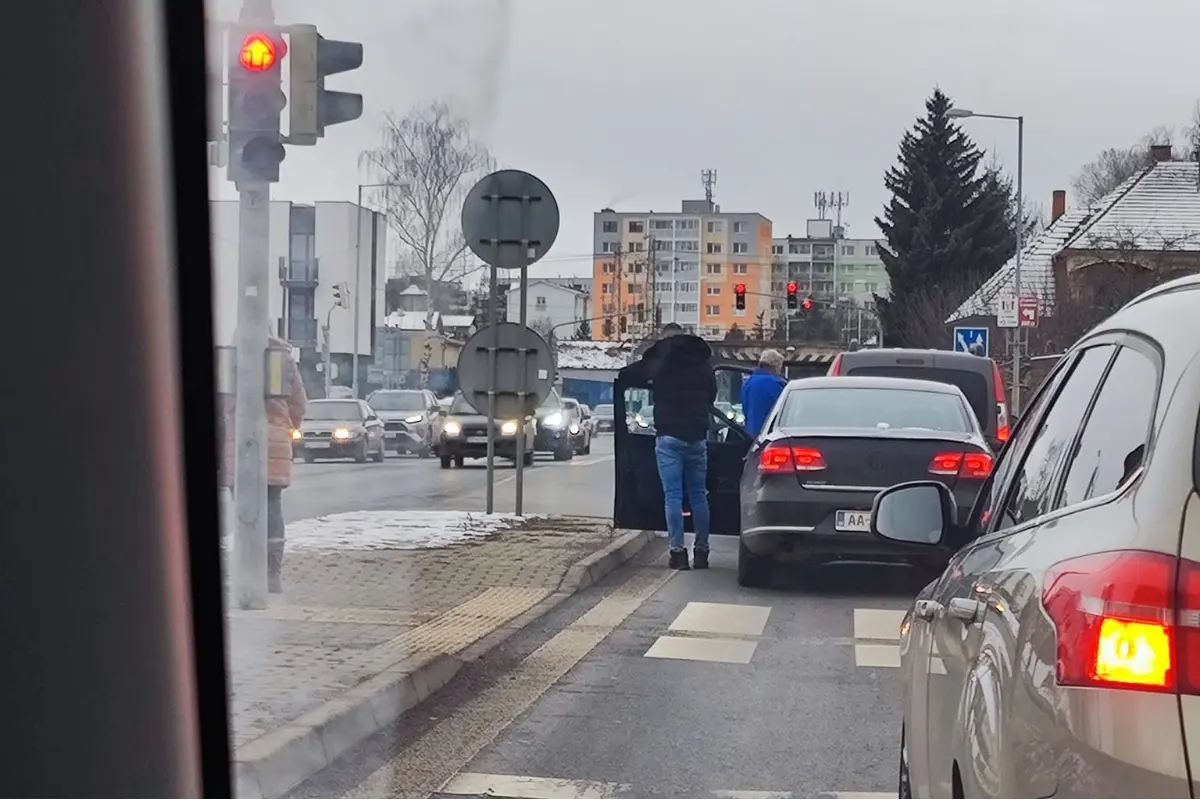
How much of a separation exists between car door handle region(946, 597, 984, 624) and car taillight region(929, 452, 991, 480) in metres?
7.13

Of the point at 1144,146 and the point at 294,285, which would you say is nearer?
the point at 294,285

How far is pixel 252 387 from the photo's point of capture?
874 centimetres

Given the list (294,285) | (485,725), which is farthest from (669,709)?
(294,285)

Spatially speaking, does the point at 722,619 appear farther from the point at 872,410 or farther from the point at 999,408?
the point at 999,408

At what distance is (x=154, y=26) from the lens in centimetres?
592

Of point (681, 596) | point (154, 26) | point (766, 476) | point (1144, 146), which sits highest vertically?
point (1144, 146)

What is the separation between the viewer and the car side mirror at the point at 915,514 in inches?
164

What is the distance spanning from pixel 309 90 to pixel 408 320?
28376 millimetres

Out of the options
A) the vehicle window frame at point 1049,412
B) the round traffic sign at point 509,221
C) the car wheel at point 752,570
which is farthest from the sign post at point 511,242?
the vehicle window frame at point 1049,412

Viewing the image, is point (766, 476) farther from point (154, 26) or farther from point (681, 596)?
point (154, 26)

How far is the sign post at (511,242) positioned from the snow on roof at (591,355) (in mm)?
38169

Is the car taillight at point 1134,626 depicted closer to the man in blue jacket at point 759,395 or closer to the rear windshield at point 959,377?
the man in blue jacket at point 759,395

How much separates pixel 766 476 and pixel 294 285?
1003 cm

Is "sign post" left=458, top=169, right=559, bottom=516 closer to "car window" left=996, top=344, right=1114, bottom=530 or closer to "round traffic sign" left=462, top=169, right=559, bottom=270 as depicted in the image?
"round traffic sign" left=462, top=169, right=559, bottom=270
